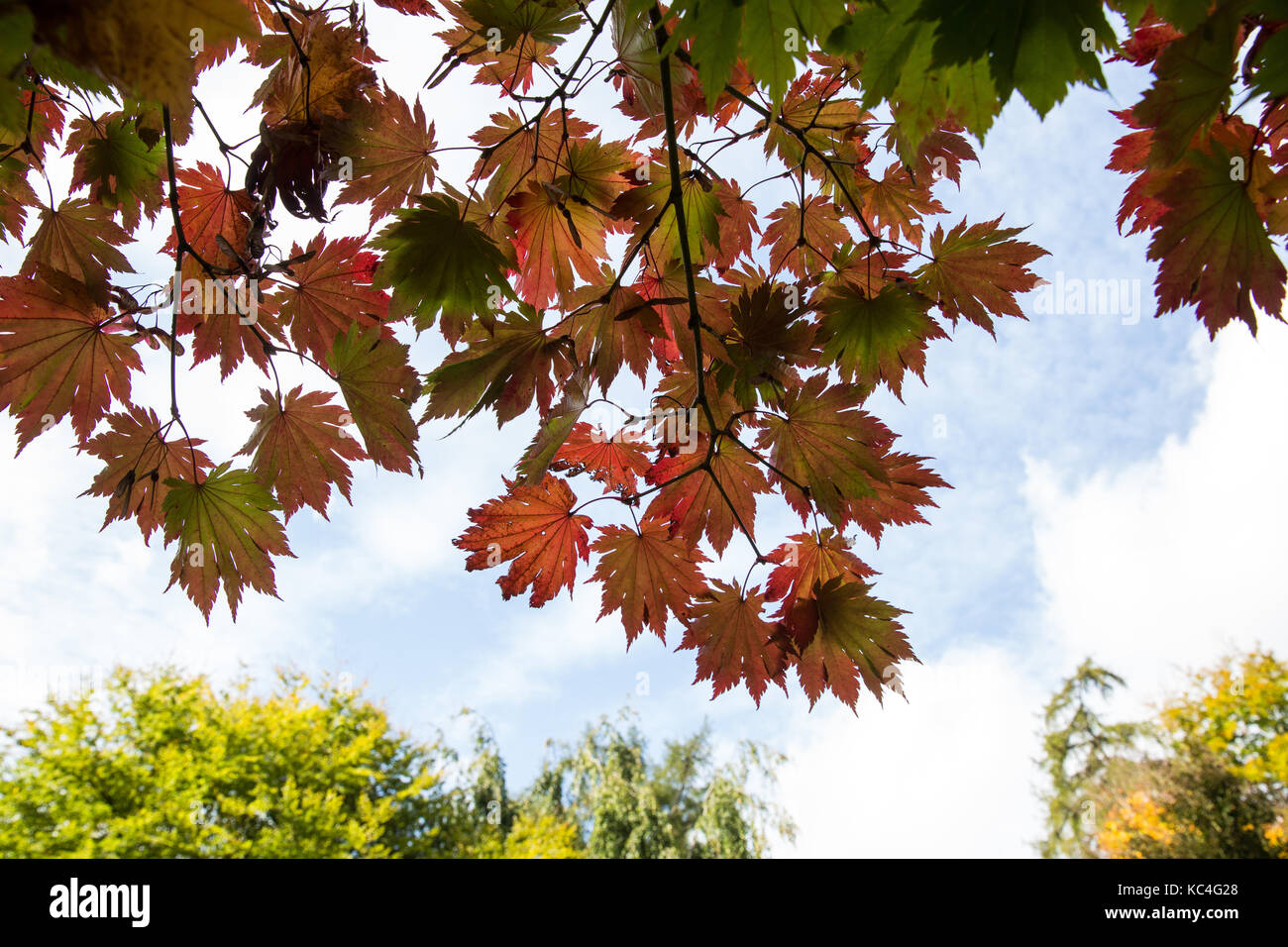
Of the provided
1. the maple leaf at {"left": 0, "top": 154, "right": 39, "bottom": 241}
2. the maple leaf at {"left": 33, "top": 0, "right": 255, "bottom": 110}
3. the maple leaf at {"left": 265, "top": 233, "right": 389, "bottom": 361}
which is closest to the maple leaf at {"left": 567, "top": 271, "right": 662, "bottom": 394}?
the maple leaf at {"left": 265, "top": 233, "right": 389, "bottom": 361}

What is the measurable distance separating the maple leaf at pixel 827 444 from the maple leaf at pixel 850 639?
173mm

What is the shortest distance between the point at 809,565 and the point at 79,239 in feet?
6.77

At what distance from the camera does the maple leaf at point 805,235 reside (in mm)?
2064

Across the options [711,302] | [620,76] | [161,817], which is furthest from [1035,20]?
[161,817]

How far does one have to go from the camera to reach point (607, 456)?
1.83 m

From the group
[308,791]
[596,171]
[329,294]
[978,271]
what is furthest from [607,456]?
[308,791]

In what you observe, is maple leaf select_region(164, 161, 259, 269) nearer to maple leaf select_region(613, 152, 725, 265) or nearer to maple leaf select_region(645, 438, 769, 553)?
maple leaf select_region(613, 152, 725, 265)

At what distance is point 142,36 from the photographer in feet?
2.00

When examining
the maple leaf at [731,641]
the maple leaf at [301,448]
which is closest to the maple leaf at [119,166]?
the maple leaf at [301,448]

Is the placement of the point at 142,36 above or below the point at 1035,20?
below

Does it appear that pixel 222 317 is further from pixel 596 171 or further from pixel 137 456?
pixel 596 171
